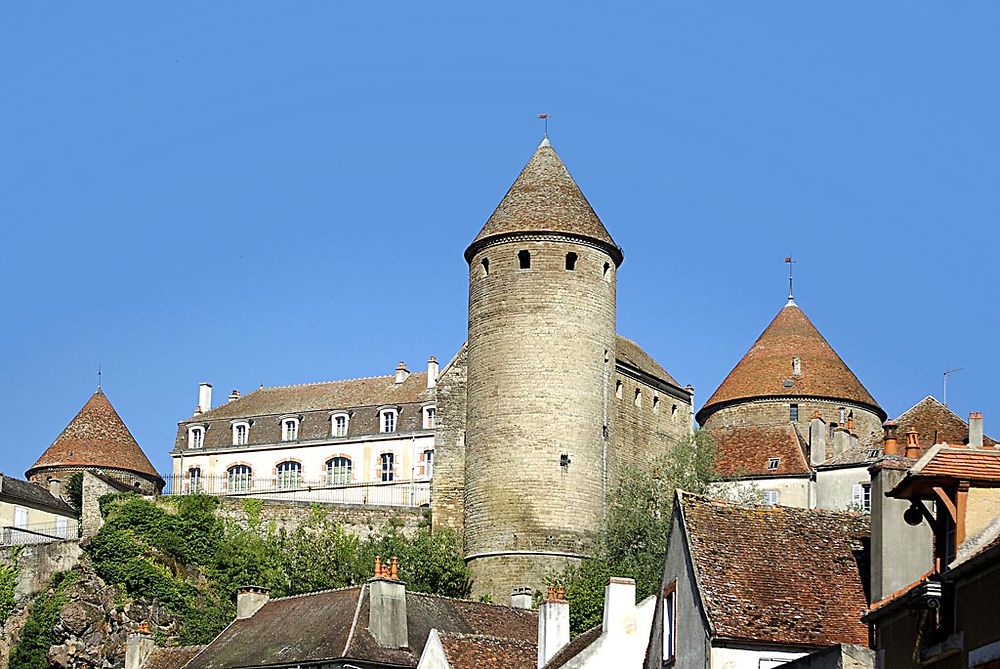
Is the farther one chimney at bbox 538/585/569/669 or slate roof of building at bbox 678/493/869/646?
chimney at bbox 538/585/569/669

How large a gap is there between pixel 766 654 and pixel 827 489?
40.5m

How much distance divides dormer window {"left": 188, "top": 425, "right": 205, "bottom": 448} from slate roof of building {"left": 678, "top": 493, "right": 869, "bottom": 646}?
2332 inches

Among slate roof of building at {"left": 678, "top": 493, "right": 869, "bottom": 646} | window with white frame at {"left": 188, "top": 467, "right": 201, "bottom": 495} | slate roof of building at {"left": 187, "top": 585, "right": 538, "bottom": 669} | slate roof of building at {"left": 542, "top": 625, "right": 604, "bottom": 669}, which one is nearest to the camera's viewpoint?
slate roof of building at {"left": 678, "top": 493, "right": 869, "bottom": 646}

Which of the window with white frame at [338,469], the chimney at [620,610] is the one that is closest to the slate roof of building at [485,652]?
the chimney at [620,610]

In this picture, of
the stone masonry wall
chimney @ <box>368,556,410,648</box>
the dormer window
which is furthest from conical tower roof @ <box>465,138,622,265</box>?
chimney @ <box>368,556,410,648</box>

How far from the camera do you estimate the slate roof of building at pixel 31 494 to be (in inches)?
2434

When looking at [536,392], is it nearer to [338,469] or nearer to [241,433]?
[338,469]

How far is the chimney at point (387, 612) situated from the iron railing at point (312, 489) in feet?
101

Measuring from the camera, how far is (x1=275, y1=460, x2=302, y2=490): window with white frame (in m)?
73.8

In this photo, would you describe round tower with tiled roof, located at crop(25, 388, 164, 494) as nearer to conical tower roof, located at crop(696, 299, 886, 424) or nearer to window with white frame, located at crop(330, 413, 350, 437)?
window with white frame, located at crop(330, 413, 350, 437)

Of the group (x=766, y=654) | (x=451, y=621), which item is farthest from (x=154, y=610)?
(x=766, y=654)

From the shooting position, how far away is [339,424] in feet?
245

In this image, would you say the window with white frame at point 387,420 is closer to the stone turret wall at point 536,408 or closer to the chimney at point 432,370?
the chimney at point 432,370

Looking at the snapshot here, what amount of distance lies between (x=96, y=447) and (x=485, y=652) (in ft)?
143
